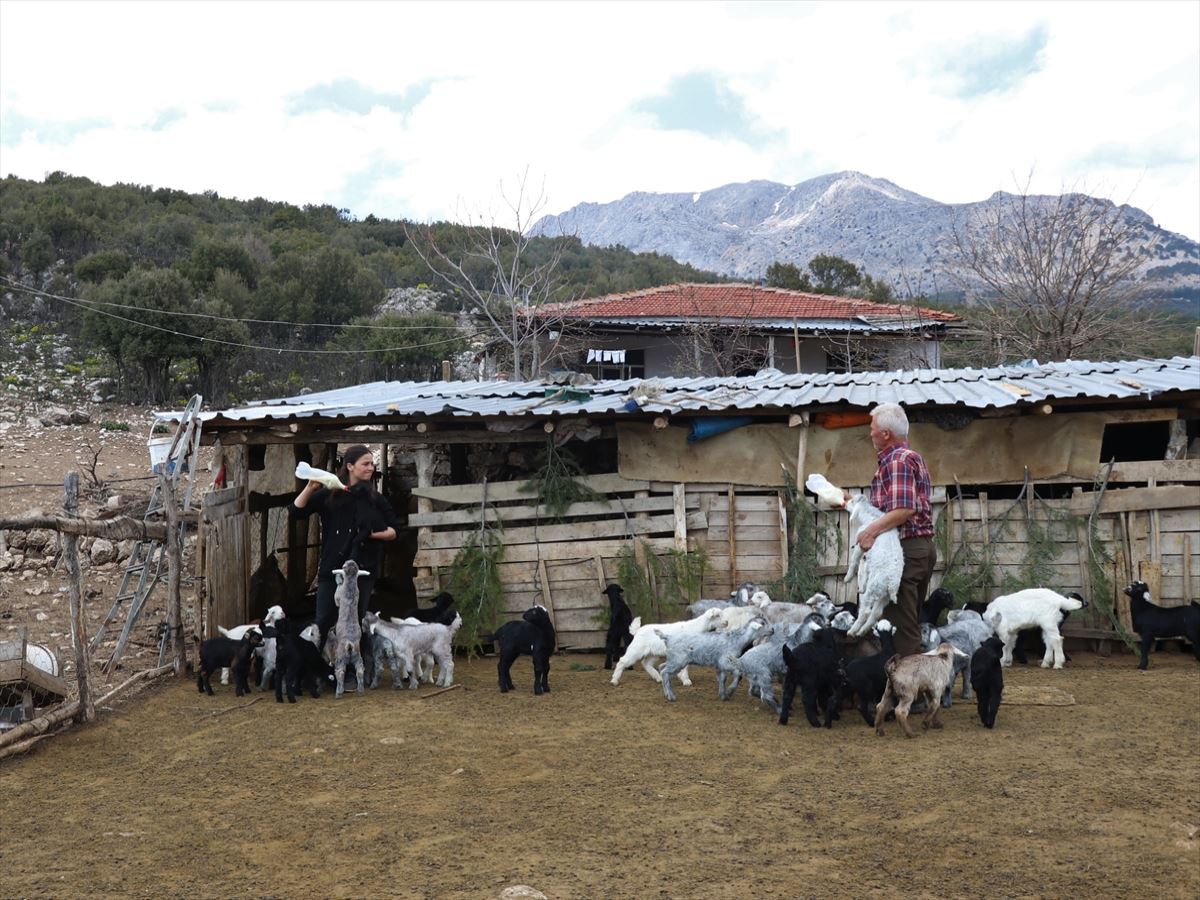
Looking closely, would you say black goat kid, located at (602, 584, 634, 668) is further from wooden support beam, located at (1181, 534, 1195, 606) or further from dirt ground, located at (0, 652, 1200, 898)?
wooden support beam, located at (1181, 534, 1195, 606)

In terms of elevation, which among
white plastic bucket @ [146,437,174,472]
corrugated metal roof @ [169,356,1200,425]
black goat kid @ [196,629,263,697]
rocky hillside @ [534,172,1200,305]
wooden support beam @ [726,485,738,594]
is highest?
rocky hillside @ [534,172,1200,305]

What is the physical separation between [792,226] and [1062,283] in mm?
99429

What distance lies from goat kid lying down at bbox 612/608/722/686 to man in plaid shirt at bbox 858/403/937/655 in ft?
5.79

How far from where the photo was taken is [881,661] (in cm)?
662

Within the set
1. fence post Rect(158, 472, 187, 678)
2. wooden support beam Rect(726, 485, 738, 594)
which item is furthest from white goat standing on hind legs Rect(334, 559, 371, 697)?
wooden support beam Rect(726, 485, 738, 594)

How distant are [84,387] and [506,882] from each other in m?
27.3

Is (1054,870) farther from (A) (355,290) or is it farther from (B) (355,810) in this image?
(A) (355,290)

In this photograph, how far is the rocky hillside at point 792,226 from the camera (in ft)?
317

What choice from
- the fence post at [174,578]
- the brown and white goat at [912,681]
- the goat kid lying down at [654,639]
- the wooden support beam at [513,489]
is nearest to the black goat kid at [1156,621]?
the brown and white goat at [912,681]

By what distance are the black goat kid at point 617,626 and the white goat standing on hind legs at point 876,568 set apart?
3.24 m

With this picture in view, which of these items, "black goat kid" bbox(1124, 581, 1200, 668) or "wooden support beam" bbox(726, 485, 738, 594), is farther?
"wooden support beam" bbox(726, 485, 738, 594)

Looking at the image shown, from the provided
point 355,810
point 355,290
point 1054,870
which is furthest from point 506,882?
point 355,290

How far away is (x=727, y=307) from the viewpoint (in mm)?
26344

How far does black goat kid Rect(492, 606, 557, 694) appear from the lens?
826 cm
